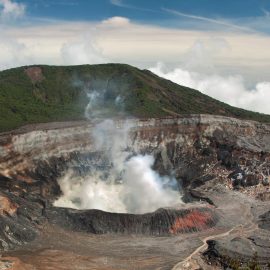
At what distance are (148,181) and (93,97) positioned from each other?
63432 millimetres

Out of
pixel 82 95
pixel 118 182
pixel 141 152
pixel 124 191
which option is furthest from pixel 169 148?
pixel 82 95

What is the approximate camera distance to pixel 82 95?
186 metres

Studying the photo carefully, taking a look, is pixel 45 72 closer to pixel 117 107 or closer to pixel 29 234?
pixel 117 107

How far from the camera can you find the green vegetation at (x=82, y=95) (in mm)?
168625

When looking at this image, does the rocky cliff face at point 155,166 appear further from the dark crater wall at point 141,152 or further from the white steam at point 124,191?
the white steam at point 124,191

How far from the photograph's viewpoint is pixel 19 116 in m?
160

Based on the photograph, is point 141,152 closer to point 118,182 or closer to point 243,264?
point 118,182

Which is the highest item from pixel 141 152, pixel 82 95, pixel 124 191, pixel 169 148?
pixel 82 95

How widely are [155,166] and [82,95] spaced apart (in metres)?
51.7

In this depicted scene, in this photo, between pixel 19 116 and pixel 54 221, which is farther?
pixel 19 116

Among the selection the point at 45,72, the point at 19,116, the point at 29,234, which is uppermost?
the point at 45,72

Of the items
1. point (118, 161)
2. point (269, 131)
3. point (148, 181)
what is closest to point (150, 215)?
point (148, 181)

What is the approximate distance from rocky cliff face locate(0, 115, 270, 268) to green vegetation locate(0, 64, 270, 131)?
17.3 meters

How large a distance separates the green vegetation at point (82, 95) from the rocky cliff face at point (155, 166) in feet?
56.8
